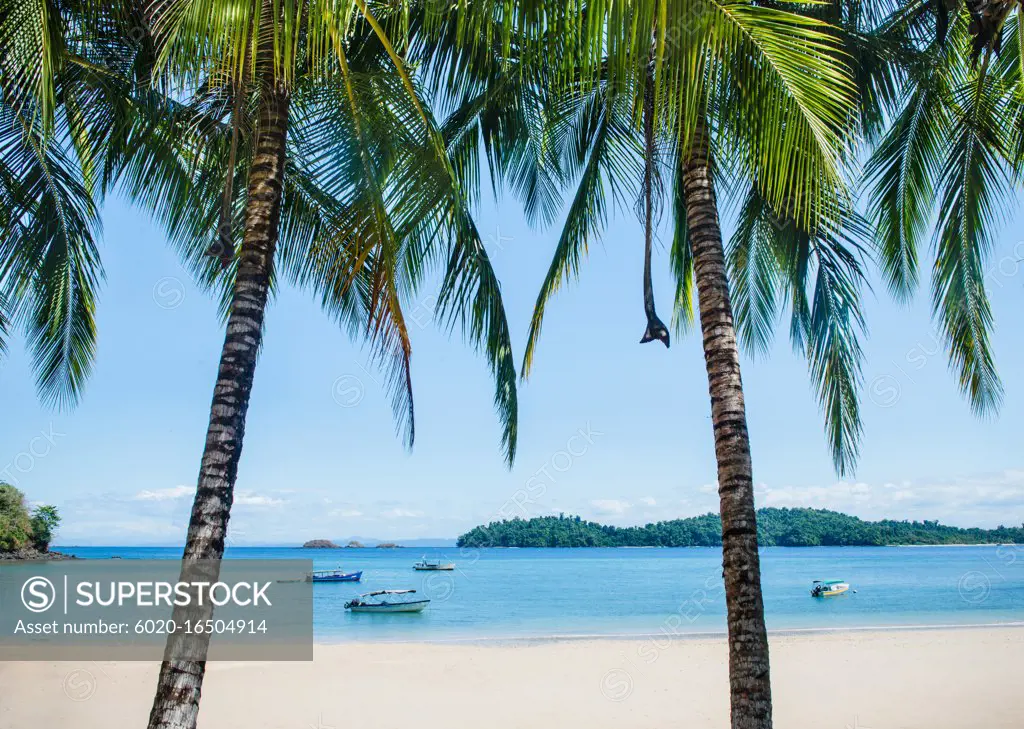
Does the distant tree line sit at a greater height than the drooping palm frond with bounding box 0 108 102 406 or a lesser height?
lesser

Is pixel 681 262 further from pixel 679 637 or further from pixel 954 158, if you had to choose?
pixel 679 637

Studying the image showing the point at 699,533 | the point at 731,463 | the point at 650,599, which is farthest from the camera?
the point at 699,533

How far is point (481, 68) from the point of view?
7840mm

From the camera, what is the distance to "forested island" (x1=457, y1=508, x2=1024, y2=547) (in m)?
86.2

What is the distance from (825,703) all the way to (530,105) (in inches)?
335

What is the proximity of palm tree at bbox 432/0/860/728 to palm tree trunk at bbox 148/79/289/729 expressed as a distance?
167 centimetres

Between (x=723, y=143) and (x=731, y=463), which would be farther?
(x=723, y=143)

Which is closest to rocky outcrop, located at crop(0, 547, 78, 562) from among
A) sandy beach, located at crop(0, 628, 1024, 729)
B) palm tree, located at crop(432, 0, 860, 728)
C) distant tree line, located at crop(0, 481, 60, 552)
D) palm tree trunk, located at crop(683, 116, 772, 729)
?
distant tree line, located at crop(0, 481, 60, 552)

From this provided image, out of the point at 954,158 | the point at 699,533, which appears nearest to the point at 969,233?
the point at 954,158

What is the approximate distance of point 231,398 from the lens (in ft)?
15.0

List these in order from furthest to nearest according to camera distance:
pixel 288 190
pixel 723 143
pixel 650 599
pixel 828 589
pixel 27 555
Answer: pixel 27 555 < pixel 650 599 < pixel 828 589 < pixel 288 190 < pixel 723 143

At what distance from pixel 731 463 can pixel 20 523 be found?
1718 inches

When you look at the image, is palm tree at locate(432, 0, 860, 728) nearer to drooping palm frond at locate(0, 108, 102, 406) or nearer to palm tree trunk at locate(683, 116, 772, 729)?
palm tree trunk at locate(683, 116, 772, 729)

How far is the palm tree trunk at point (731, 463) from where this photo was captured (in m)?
4.59
